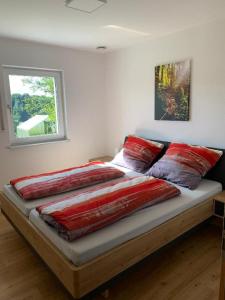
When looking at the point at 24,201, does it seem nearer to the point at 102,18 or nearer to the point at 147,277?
the point at 147,277

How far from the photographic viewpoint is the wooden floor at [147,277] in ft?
5.43

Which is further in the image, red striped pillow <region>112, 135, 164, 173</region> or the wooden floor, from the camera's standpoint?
red striped pillow <region>112, 135, 164, 173</region>

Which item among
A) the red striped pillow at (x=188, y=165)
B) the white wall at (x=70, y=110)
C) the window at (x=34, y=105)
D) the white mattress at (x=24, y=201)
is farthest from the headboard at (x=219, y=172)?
the window at (x=34, y=105)

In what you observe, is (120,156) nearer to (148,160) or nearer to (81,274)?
(148,160)

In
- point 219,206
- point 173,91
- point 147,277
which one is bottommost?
point 147,277

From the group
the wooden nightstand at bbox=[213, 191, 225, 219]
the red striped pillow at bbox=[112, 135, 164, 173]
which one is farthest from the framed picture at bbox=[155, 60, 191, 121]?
the wooden nightstand at bbox=[213, 191, 225, 219]

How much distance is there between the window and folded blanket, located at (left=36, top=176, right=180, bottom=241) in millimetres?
1739

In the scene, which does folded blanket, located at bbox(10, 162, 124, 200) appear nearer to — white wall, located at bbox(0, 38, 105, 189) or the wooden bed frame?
the wooden bed frame

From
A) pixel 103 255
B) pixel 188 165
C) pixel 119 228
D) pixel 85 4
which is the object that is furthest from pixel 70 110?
pixel 103 255

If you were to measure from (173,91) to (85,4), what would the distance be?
1.49m

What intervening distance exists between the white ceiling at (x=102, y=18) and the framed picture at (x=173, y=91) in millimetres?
441

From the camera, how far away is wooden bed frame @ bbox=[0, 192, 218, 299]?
4.52 feet

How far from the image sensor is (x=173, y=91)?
9.57 ft

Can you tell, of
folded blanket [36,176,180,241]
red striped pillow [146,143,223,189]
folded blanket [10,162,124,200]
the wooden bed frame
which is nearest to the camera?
the wooden bed frame
